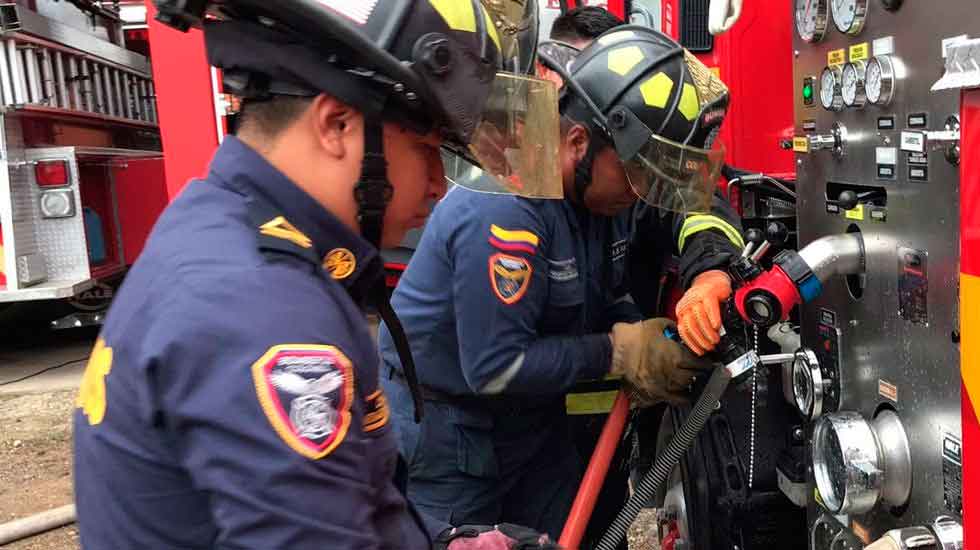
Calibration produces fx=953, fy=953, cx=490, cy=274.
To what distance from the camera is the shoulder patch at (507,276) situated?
7.25ft

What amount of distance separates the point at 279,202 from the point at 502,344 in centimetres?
120

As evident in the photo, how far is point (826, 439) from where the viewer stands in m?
2.00

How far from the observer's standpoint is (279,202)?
3.65ft

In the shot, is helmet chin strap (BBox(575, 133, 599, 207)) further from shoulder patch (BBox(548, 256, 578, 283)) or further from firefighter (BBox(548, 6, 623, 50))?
Answer: firefighter (BBox(548, 6, 623, 50))

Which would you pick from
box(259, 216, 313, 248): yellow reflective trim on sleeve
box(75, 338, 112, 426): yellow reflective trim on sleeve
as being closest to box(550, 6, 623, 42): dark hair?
box(259, 216, 313, 248): yellow reflective trim on sleeve

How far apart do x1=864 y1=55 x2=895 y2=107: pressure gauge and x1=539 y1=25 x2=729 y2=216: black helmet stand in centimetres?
59

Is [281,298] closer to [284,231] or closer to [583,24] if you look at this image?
[284,231]

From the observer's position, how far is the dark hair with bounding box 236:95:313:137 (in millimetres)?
1146

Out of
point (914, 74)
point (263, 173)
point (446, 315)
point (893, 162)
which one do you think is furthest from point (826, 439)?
point (263, 173)

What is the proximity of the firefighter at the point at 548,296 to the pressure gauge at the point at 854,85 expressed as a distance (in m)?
0.49

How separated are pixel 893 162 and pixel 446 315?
1140 mm

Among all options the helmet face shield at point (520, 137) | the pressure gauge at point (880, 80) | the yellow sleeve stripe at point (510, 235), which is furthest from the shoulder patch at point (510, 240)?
the pressure gauge at point (880, 80)

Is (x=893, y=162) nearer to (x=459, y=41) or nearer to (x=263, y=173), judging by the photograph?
(x=459, y=41)

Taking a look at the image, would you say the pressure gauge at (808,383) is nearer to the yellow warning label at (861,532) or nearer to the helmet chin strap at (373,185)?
the yellow warning label at (861,532)
